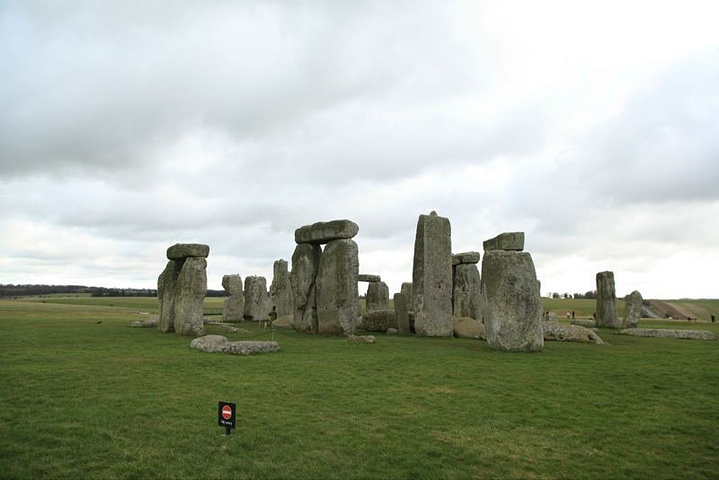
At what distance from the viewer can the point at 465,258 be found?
82.5 ft

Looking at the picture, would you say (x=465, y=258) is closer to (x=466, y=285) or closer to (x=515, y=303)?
(x=466, y=285)

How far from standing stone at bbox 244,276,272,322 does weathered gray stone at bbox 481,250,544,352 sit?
16954mm

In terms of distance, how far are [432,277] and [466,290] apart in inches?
278

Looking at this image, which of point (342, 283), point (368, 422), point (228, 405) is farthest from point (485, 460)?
point (342, 283)

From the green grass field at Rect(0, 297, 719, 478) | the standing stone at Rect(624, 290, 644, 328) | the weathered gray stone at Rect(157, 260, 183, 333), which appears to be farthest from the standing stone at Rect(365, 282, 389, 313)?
the green grass field at Rect(0, 297, 719, 478)

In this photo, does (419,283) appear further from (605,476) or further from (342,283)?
(605,476)

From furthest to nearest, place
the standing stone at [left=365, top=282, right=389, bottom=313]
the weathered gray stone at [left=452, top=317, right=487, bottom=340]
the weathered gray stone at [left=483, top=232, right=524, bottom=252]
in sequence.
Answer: the standing stone at [left=365, top=282, right=389, bottom=313], the weathered gray stone at [left=452, top=317, right=487, bottom=340], the weathered gray stone at [left=483, top=232, right=524, bottom=252]

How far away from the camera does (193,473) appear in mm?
4863

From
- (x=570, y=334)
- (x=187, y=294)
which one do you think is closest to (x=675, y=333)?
(x=570, y=334)

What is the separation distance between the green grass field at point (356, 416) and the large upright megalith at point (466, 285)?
12.8 m

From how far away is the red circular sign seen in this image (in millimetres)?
5660

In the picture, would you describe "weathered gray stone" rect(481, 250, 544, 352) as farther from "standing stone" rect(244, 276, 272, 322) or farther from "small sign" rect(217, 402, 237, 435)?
"standing stone" rect(244, 276, 272, 322)

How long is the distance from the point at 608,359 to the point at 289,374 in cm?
746

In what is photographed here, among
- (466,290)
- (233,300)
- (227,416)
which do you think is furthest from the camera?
(233,300)
